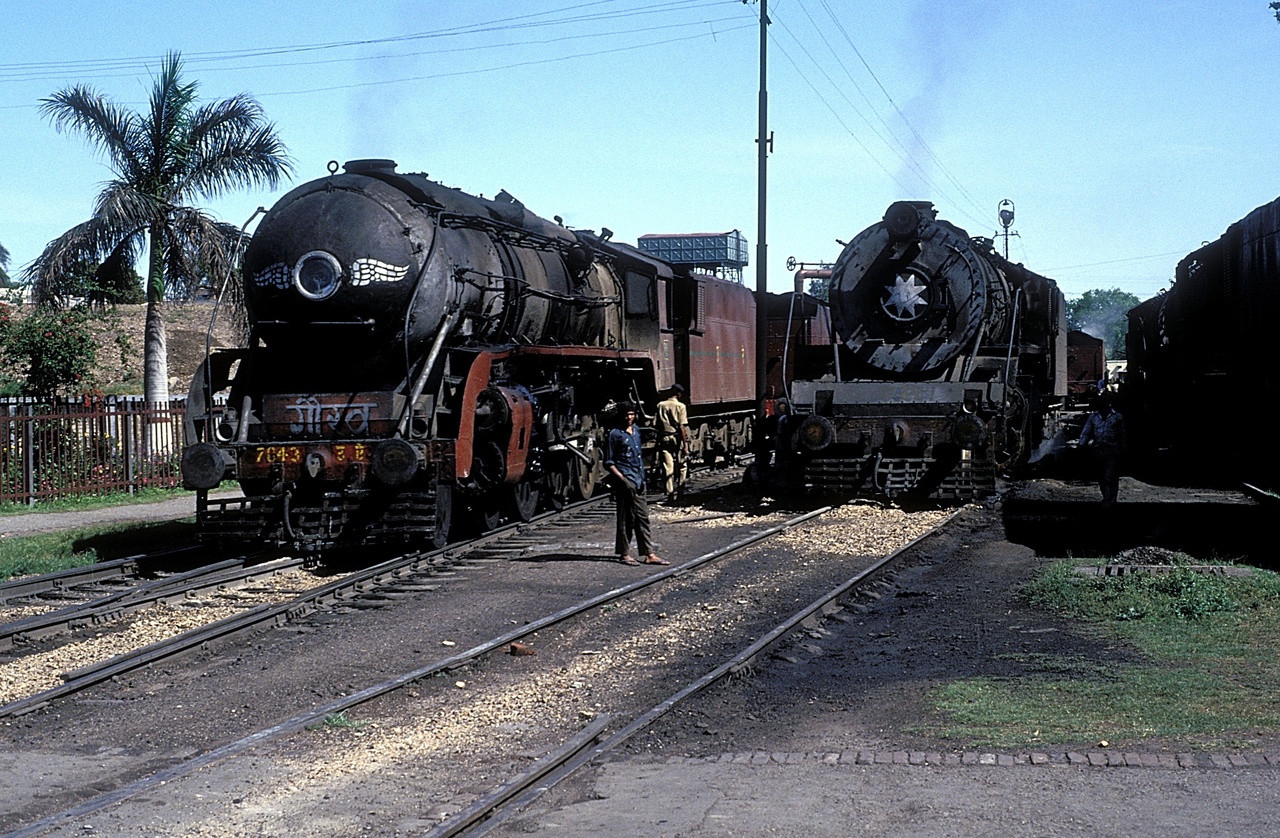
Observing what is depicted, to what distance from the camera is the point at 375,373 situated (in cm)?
1170

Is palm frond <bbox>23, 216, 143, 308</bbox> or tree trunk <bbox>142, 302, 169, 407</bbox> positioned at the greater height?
palm frond <bbox>23, 216, 143, 308</bbox>

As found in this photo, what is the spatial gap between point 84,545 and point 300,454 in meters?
3.80

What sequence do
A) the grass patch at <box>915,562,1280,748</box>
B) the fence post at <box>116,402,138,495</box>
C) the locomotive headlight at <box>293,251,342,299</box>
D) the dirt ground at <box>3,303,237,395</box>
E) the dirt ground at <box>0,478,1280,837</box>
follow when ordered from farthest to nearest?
1. the dirt ground at <box>3,303,237,395</box>
2. the fence post at <box>116,402,138,495</box>
3. the locomotive headlight at <box>293,251,342,299</box>
4. the grass patch at <box>915,562,1280,748</box>
5. the dirt ground at <box>0,478,1280,837</box>

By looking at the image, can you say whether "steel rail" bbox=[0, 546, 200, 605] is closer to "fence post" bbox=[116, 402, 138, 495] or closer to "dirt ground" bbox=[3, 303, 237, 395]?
"fence post" bbox=[116, 402, 138, 495]

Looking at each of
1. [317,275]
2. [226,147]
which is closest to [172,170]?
[226,147]

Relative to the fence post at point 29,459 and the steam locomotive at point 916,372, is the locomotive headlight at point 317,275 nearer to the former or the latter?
the steam locomotive at point 916,372

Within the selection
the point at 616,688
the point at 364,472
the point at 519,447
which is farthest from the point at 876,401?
the point at 616,688

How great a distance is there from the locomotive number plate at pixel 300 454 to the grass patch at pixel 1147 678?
5.65m

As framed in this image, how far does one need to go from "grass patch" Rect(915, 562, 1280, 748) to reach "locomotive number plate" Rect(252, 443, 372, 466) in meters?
5.65

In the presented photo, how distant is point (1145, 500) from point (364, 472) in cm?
1066

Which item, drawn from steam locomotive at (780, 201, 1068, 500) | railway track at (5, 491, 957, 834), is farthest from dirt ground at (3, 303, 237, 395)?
railway track at (5, 491, 957, 834)

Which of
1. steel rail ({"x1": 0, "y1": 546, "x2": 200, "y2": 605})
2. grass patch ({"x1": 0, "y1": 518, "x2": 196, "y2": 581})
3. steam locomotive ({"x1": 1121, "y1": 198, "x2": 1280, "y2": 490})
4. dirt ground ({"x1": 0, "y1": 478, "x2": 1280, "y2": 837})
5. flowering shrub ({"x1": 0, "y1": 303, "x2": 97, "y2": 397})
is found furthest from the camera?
flowering shrub ({"x1": 0, "y1": 303, "x2": 97, "y2": 397})

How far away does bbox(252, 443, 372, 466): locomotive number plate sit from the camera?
1091cm

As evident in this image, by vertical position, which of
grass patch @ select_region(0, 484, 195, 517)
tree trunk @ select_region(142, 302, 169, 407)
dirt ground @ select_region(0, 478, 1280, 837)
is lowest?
dirt ground @ select_region(0, 478, 1280, 837)
